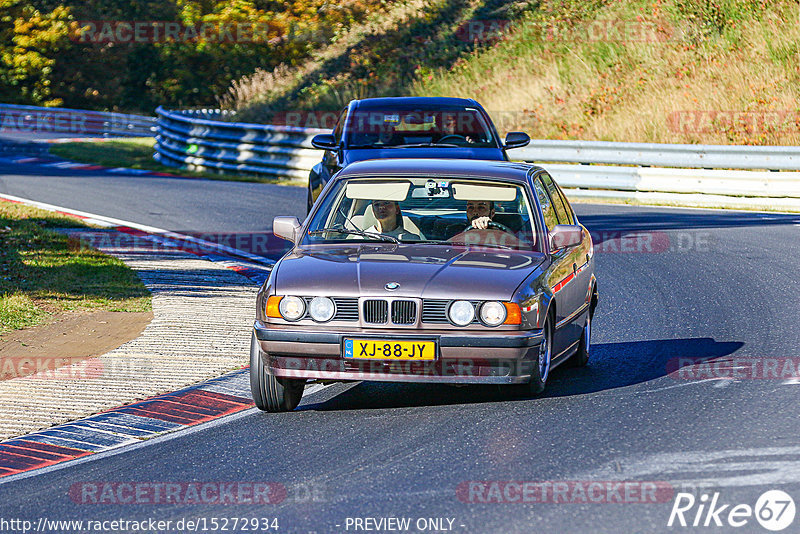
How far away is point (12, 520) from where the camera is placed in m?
5.77

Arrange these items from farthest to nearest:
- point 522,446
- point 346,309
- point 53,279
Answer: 1. point 53,279
2. point 346,309
3. point 522,446

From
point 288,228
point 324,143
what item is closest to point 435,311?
point 288,228

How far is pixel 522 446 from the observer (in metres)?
6.75

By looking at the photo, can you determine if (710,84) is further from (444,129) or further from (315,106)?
(444,129)

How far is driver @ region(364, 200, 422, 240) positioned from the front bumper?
147cm

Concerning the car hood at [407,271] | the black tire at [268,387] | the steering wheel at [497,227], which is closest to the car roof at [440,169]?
the steering wheel at [497,227]


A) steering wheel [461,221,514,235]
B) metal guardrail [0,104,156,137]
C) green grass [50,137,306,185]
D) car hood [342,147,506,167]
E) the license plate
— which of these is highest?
steering wheel [461,221,514,235]

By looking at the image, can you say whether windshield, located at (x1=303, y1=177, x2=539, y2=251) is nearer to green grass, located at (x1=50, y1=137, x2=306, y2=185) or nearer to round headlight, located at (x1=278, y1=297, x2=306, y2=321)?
round headlight, located at (x1=278, y1=297, x2=306, y2=321)

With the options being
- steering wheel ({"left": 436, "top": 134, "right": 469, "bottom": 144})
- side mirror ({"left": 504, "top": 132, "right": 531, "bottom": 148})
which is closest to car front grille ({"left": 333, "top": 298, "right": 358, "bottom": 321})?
steering wheel ({"left": 436, "top": 134, "right": 469, "bottom": 144})

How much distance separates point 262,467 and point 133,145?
31.9 meters

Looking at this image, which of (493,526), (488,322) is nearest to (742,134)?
(488,322)

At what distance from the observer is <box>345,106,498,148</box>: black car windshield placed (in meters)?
14.9

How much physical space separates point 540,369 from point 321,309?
140 centimetres

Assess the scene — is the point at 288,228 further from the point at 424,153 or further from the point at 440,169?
the point at 424,153
